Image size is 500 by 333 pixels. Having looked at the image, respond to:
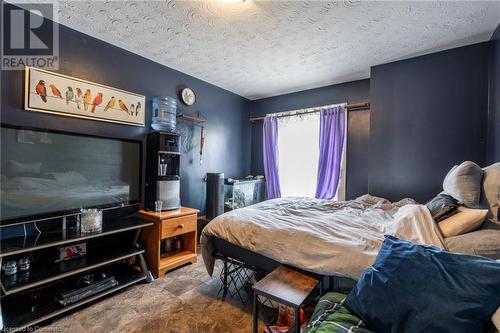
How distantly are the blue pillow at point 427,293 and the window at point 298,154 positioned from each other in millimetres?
2629

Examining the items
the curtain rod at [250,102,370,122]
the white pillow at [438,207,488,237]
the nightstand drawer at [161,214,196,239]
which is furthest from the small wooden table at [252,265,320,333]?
the curtain rod at [250,102,370,122]

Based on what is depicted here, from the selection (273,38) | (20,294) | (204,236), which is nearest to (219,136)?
(273,38)

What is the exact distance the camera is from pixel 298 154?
3744 millimetres

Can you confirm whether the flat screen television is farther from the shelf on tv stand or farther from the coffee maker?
the shelf on tv stand

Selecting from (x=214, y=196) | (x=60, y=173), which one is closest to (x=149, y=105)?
(x=60, y=173)

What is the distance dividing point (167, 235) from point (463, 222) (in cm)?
239

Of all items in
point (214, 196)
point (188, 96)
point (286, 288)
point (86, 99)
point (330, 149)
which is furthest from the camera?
point (330, 149)

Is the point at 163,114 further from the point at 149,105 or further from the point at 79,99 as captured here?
the point at 79,99

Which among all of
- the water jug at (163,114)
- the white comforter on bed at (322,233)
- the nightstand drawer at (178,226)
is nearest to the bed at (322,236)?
the white comforter on bed at (322,233)

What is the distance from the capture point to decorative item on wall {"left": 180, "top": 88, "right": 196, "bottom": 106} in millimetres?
3018

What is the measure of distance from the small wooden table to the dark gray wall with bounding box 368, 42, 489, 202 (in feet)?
6.77

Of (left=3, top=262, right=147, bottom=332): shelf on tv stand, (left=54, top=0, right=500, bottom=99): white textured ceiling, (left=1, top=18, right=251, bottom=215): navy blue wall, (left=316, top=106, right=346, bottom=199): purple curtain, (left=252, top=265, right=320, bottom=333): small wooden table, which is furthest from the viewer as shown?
(left=316, top=106, right=346, bottom=199): purple curtain

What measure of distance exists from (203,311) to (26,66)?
8.27ft

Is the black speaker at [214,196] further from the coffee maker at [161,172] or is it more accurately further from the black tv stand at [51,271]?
the black tv stand at [51,271]
